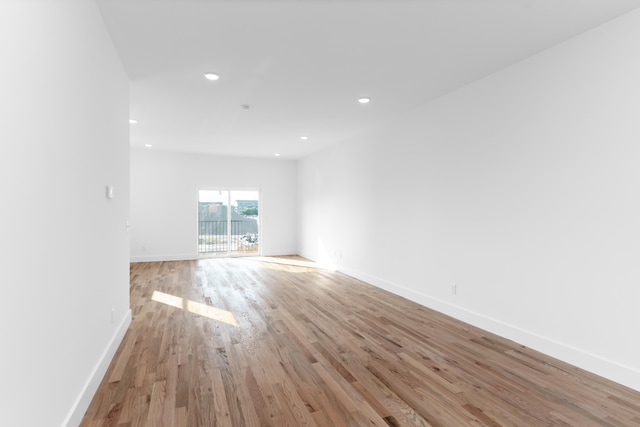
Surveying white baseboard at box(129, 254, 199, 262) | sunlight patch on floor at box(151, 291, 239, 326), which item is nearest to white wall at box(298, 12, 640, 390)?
sunlight patch on floor at box(151, 291, 239, 326)

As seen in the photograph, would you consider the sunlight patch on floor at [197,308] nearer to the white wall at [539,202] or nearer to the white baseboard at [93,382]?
the white baseboard at [93,382]

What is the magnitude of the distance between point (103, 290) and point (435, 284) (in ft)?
11.7

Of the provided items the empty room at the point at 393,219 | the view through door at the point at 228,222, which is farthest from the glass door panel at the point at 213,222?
the empty room at the point at 393,219

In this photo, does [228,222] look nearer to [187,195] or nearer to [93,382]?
[187,195]

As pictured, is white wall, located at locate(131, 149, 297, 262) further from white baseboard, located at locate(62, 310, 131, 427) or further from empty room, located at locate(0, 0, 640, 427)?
white baseboard, located at locate(62, 310, 131, 427)

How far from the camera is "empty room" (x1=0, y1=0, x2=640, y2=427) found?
1.58 metres

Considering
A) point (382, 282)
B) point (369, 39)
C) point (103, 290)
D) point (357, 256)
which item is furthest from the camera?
point (357, 256)

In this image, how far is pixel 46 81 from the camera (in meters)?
1.48

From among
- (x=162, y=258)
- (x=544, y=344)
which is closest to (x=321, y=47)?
(x=544, y=344)

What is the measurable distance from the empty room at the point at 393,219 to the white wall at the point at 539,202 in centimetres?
2

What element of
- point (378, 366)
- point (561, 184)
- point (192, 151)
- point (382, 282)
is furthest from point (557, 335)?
point (192, 151)

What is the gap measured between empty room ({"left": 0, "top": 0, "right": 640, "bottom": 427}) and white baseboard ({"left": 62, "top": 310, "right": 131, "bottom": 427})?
20 millimetres

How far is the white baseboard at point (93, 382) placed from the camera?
1.81 metres

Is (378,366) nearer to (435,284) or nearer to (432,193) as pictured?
(435,284)
